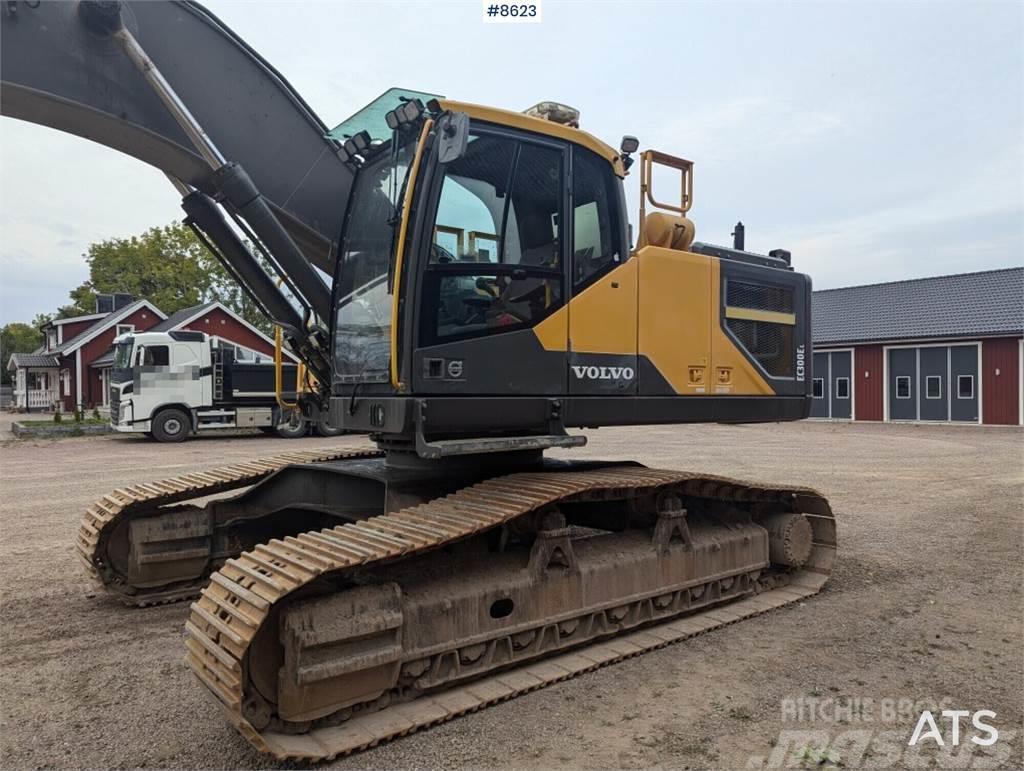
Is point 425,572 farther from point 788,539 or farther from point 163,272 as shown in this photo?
point 163,272

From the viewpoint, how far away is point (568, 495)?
4500mm

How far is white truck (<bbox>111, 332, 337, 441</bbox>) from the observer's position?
20562 millimetres

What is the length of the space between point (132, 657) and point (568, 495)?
9.28 ft

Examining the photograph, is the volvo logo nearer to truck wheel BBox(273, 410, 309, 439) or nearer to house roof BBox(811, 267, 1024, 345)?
truck wheel BBox(273, 410, 309, 439)

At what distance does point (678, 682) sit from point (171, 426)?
19.5 meters

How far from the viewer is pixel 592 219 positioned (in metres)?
5.06

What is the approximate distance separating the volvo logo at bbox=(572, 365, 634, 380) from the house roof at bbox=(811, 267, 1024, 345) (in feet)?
75.9

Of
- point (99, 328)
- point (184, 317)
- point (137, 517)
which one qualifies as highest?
point (184, 317)

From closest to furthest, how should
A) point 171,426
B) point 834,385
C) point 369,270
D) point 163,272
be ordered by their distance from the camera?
point 369,270
point 171,426
point 834,385
point 163,272

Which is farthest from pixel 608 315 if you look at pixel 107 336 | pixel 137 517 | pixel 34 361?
pixel 34 361

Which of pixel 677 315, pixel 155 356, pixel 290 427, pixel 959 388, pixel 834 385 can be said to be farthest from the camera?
pixel 834 385

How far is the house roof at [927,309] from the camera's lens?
1049 inches

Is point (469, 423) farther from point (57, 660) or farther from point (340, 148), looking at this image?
point (57, 660)

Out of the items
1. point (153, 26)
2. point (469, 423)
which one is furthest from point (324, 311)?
point (153, 26)
